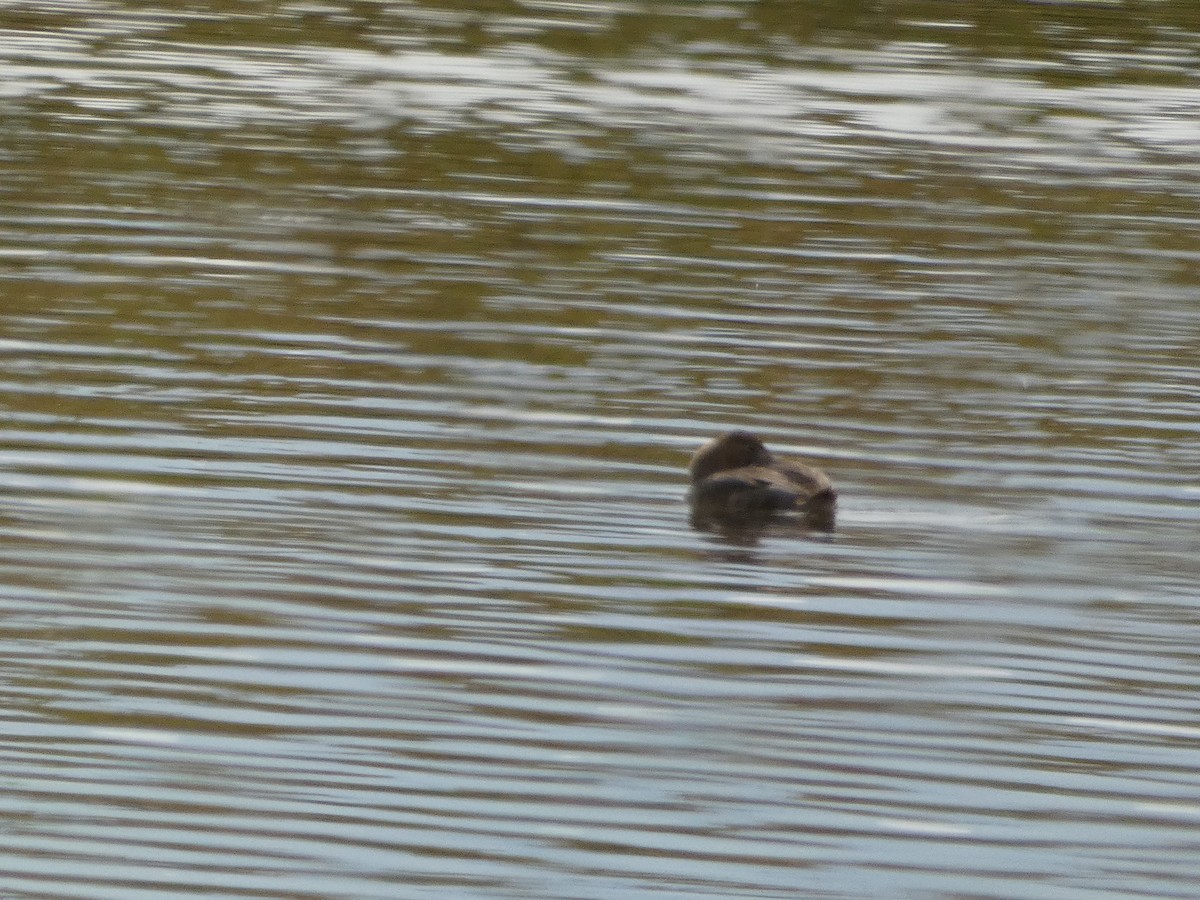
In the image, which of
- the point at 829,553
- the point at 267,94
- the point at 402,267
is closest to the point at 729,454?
the point at 829,553

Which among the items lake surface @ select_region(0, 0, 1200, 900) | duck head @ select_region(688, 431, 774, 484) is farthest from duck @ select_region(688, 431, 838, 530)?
lake surface @ select_region(0, 0, 1200, 900)

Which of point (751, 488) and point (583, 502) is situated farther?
point (583, 502)

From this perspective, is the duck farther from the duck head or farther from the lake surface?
the lake surface

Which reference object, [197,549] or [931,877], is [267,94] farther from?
[931,877]

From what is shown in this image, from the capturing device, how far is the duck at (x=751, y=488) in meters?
11.1

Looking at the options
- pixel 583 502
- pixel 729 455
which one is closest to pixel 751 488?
pixel 729 455

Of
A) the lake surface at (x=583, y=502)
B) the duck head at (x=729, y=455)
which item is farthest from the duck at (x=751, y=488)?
the lake surface at (x=583, y=502)

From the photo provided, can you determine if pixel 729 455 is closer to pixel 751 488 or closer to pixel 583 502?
pixel 751 488

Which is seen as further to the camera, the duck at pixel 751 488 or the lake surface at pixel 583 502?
the duck at pixel 751 488

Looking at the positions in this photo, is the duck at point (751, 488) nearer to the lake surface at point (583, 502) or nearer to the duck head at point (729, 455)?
the duck head at point (729, 455)

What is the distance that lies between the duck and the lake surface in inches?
6.5

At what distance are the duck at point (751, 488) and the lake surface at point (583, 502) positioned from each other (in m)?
0.17

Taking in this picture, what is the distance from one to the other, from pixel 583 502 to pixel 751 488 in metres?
0.69

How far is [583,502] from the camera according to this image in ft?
36.7
